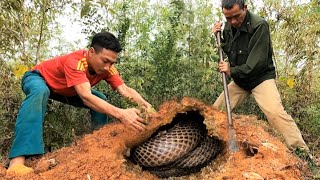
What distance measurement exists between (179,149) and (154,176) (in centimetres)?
30

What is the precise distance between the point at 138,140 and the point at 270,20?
5.44 meters

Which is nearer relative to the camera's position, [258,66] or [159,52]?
[258,66]

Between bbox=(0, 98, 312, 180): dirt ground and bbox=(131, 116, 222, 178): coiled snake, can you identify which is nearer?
bbox=(0, 98, 312, 180): dirt ground

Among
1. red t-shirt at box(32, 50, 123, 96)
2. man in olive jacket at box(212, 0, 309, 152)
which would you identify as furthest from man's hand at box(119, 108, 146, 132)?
man in olive jacket at box(212, 0, 309, 152)

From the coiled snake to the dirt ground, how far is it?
0.08 m

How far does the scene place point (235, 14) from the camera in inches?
187

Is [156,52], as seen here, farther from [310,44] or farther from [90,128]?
[310,44]

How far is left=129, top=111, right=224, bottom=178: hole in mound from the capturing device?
10.8ft

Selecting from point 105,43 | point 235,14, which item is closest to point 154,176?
point 105,43

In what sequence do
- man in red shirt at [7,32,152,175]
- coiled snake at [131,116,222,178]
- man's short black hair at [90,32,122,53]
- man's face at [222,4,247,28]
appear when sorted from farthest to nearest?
man's face at [222,4,247,28]
man's short black hair at [90,32,122,53]
man in red shirt at [7,32,152,175]
coiled snake at [131,116,222,178]

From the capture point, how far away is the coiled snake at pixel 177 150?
10.8ft

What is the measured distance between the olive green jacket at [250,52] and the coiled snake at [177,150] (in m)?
1.45

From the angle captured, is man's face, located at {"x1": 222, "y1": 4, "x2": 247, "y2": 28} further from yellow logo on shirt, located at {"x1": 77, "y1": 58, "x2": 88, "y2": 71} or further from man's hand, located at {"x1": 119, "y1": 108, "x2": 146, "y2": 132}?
man's hand, located at {"x1": 119, "y1": 108, "x2": 146, "y2": 132}

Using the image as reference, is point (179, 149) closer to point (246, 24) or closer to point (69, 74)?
point (69, 74)
